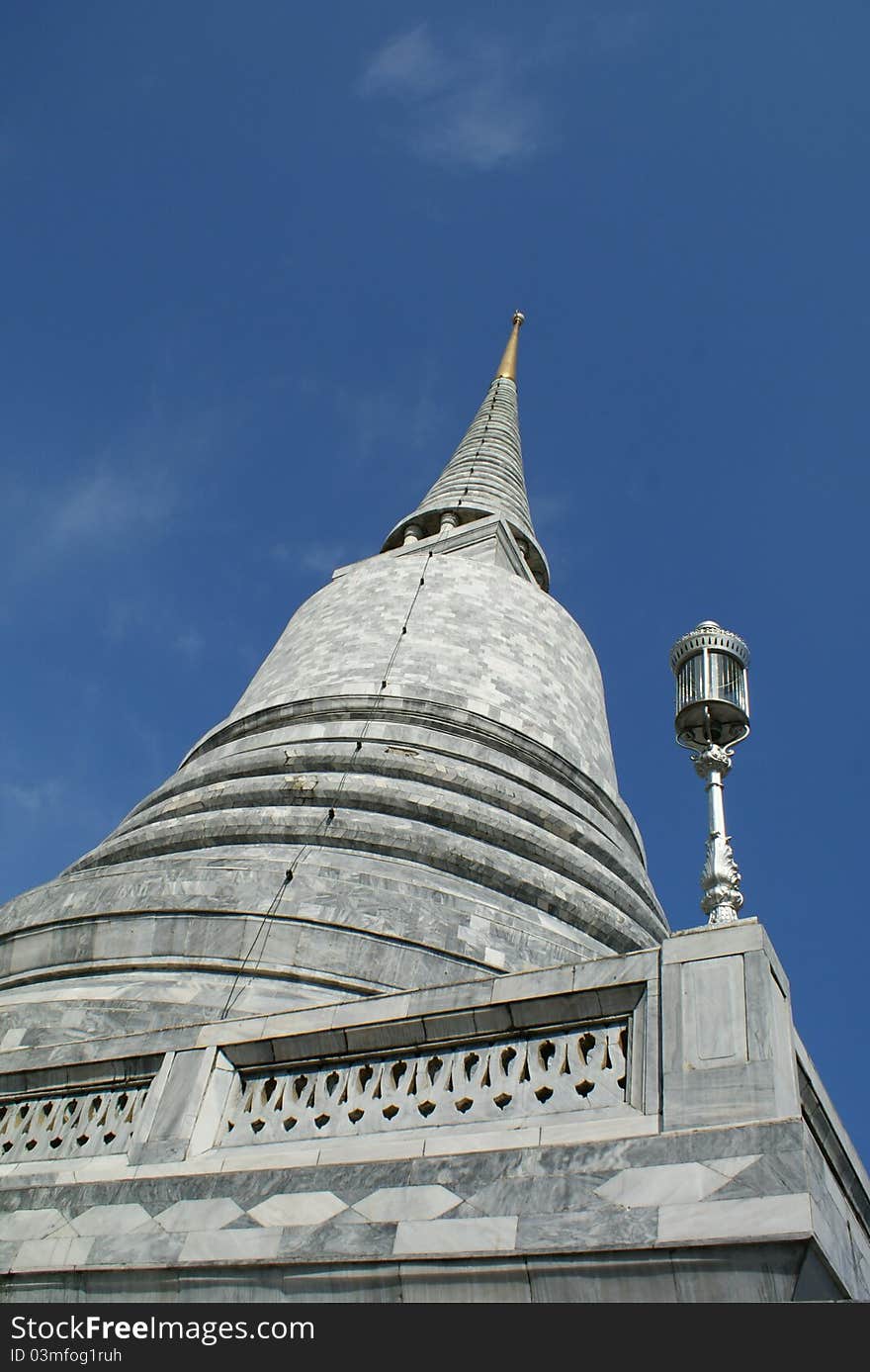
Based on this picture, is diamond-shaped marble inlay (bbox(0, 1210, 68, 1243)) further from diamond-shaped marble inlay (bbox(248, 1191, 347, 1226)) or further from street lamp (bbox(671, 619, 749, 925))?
street lamp (bbox(671, 619, 749, 925))

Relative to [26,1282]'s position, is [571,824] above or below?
above

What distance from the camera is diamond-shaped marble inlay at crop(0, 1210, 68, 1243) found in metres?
6.75

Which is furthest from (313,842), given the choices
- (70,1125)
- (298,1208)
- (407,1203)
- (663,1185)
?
(663,1185)

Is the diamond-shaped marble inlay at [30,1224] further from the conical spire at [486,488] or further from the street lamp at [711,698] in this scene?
the conical spire at [486,488]

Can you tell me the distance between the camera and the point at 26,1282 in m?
6.49

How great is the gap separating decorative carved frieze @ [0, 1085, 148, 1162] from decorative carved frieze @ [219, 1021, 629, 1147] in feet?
2.31

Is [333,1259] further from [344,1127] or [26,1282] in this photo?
[26,1282]

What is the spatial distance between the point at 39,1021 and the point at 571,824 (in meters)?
6.44

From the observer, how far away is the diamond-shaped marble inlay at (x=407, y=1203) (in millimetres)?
5949

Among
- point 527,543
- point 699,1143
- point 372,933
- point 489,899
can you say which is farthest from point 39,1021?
point 527,543

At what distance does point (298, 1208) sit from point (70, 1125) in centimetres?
204

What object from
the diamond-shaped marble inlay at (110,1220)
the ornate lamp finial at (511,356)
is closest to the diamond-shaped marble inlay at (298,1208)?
the diamond-shaped marble inlay at (110,1220)

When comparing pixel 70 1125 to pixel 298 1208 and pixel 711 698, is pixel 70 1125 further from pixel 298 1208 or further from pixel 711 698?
pixel 711 698

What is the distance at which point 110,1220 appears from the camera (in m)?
6.63
